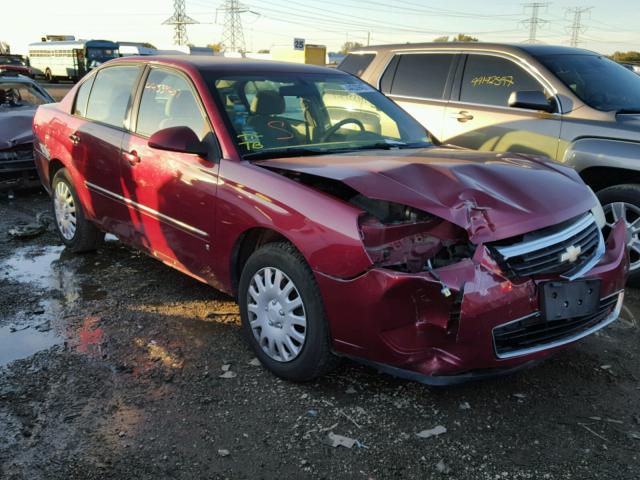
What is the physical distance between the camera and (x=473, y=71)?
5.88 metres

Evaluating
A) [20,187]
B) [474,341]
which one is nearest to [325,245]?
[474,341]

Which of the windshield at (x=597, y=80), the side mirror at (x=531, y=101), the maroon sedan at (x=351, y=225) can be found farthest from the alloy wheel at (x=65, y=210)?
the windshield at (x=597, y=80)

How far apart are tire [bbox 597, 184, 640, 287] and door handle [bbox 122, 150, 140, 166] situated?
3.67 meters

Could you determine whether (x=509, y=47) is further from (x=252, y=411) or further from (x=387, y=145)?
(x=252, y=411)

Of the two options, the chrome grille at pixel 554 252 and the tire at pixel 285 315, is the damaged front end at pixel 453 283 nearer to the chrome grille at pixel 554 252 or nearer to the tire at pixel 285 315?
the chrome grille at pixel 554 252

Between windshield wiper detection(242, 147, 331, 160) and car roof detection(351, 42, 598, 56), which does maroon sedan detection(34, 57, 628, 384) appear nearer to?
windshield wiper detection(242, 147, 331, 160)

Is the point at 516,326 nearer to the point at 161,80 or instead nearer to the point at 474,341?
the point at 474,341

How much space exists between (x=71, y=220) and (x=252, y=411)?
3.29m

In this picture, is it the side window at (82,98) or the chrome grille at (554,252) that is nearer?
the chrome grille at (554,252)

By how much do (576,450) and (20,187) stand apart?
7407mm

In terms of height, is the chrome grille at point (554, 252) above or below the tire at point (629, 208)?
above

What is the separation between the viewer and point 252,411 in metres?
3.03

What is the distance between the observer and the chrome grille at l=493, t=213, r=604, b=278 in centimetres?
273

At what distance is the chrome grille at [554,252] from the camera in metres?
2.73
